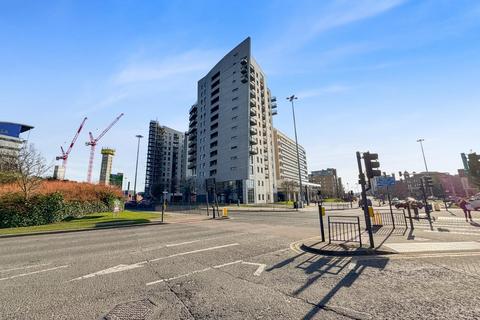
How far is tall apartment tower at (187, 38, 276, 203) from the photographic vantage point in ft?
217

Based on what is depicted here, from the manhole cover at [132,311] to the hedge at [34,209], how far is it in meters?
20.4

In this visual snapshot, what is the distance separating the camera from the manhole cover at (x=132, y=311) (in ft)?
12.1

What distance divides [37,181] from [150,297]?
912 inches

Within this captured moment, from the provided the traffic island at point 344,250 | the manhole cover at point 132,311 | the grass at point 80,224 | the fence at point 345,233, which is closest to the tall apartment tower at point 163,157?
the grass at point 80,224

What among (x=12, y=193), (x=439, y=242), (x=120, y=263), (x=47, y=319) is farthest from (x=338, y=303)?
(x=12, y=193)

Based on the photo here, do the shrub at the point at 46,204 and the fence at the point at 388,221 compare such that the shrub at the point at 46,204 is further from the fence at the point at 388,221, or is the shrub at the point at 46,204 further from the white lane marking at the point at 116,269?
the fence at the point at 388,221

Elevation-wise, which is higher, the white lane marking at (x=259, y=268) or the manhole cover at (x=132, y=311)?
the white lane marking at (x=259, y=268)

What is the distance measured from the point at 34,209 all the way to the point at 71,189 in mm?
6034

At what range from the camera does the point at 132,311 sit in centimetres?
389

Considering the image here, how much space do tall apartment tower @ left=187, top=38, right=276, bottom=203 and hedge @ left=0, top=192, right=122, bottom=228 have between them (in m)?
39.2

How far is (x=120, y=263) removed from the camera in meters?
7.03

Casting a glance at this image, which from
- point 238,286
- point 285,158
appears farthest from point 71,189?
point 285,158

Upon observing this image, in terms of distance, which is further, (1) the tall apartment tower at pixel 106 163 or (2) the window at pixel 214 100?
(1) the tall apartment tower at pixel 106 163

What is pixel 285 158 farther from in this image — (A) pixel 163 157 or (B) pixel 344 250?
(B) pixel 344 250
